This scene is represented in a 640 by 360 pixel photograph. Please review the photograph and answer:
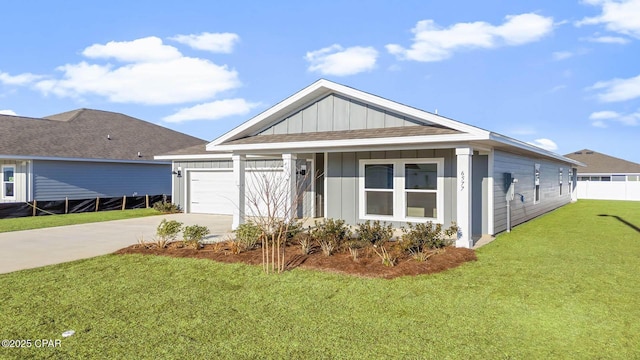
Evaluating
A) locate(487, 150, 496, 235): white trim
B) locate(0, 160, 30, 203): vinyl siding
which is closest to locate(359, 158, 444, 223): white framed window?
locate(487, 150, 496, 235): white trim

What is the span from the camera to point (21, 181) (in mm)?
18344

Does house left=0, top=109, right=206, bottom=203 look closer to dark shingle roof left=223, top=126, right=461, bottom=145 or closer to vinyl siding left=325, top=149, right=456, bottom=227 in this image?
dark shingle roof left=223, top=126, right=461, bottom=145

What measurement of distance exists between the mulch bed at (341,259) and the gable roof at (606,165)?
3648 centimetres

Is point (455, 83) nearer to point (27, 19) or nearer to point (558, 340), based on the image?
point (558, 340)

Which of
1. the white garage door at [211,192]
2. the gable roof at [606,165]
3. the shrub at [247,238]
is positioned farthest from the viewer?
the gable roof at [606,165]

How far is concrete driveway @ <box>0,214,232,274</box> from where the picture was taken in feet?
26.7

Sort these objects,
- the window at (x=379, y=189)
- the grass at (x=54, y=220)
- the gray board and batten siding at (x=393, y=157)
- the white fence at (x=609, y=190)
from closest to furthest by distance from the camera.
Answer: the gray board and batten siding at (x=393, y=157) < the window at (x=379, y=189) < the grass at (x=54, y=220) < the white fence at (x=609, y=190)

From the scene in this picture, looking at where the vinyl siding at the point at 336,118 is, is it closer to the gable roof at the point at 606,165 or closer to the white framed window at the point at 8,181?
the white framed window at the point at 8,181

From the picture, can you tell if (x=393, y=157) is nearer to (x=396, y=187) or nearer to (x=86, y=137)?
(x=396, y=187)

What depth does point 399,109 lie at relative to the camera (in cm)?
1030

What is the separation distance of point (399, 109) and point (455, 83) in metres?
9.10

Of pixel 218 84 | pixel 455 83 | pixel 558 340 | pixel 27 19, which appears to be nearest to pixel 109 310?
pixel 558 340

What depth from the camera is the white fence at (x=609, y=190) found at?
103 ft

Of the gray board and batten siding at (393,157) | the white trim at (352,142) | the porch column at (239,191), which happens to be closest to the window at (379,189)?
the gray board and batten siding at (393,157)
